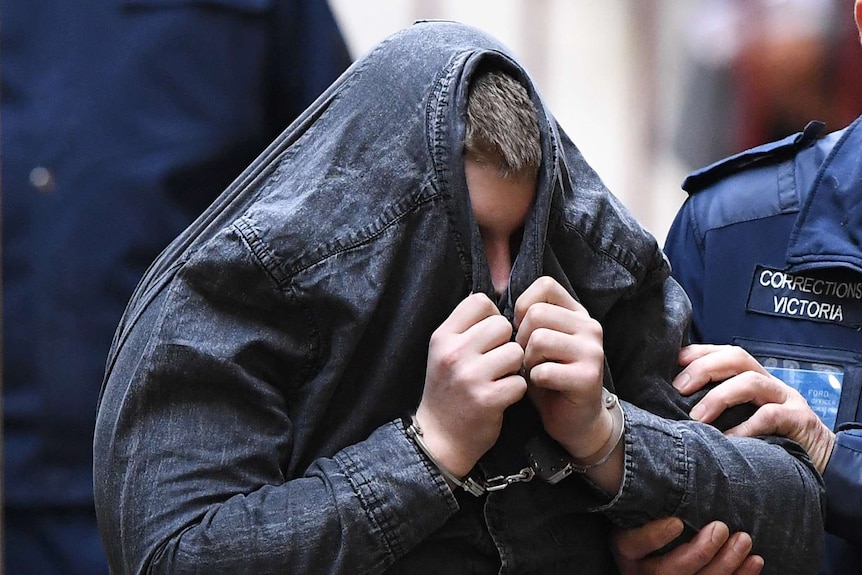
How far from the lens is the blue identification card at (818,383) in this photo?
188 centimetres

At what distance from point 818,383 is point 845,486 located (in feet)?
0.68

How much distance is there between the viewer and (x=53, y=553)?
2.07 metres

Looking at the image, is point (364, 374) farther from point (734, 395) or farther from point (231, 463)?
point (734, 395)

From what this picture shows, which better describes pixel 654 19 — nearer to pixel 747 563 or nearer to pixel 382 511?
pixel 747 563

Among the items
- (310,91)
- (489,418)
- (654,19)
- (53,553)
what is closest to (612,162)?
(654,19)

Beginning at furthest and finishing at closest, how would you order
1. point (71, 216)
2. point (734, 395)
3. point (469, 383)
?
point (71, 216) < point (734, 395) < point (469, 383)

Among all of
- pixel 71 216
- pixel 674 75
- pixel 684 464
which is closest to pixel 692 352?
pixel 684 464

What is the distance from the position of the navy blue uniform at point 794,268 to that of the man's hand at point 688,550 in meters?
0.37

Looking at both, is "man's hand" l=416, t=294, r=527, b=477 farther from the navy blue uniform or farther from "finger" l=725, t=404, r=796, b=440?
the navy blue uniform

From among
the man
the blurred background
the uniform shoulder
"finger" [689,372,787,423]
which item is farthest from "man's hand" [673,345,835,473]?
the blurred background

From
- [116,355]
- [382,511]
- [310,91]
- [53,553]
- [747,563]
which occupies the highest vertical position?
[310,91]

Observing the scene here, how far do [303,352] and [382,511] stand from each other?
204mm

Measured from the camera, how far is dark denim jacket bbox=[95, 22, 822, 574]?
127 centimetres

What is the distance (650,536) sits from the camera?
143 centimetres
